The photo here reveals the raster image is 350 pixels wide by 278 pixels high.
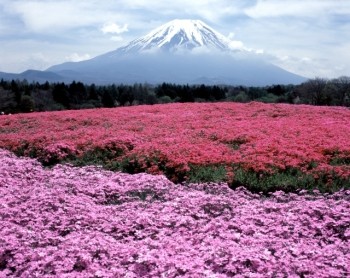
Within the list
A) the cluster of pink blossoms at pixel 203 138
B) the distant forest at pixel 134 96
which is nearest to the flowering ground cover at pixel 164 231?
the cluster of pink blossoms at pixel 203 138

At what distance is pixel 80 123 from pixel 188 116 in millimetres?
5459

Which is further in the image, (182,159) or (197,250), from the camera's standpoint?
(182,159)

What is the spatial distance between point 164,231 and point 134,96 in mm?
86422

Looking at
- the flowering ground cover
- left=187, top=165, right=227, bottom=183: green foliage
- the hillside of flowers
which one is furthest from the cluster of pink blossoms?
the flowering ground cover

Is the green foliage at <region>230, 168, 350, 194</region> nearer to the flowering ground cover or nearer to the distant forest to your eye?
the flowering ground cover

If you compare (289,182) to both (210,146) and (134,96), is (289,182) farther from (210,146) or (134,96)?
(134,96)

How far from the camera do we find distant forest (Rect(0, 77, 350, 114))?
66.6 meters

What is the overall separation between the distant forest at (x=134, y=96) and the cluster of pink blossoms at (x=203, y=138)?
4492 centimetres

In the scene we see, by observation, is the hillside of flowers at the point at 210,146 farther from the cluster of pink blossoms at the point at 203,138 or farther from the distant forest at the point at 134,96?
the distant forest at the point at 134,96

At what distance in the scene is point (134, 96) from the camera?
305ft

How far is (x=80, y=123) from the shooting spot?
71.1 ft

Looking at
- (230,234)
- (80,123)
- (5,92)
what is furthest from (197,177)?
(5,92)

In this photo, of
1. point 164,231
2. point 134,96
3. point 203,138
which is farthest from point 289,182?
point 134,96

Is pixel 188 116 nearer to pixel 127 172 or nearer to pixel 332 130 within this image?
pixel 332 130
